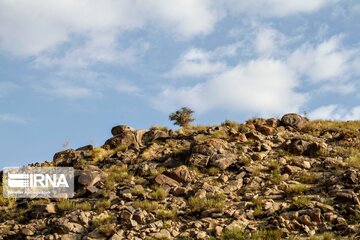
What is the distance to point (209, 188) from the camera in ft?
55.8

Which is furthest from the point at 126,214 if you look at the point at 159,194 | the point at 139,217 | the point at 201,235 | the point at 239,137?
the point at 239,137

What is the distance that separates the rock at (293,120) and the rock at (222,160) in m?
6.33

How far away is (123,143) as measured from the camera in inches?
941

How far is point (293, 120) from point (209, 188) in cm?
1012

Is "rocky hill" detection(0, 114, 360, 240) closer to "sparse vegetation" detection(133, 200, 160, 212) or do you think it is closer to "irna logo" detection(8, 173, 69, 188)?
"sparse vegetation" detection(133, 200, 160, 212)

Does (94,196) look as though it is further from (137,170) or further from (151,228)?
(151,228)

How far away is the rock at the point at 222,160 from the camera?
19237mm

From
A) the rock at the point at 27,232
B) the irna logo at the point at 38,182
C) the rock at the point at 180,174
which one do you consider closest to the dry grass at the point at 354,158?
the rock at the point at 180,174

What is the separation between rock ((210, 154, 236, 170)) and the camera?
19.2 meters

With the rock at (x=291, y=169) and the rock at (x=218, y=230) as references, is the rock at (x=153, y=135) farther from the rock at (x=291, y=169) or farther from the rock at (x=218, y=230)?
the rock at (x=218, y=230)

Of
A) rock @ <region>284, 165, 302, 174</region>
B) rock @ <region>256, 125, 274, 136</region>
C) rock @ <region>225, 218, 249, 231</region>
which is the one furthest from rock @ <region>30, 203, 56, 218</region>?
rock @ <region>256, 125, 274, 136</region>

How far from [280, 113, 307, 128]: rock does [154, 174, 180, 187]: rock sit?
9581 mm

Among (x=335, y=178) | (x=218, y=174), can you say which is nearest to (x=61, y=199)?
(x=218, y=174)

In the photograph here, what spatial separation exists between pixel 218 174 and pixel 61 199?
21.1 ft
